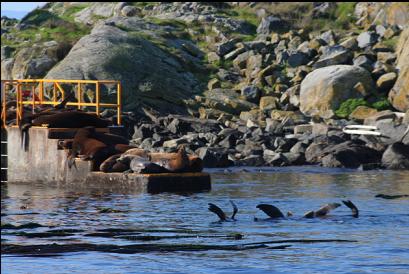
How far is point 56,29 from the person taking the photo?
197 ft

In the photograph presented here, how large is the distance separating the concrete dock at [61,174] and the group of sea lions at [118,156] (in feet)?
0.76

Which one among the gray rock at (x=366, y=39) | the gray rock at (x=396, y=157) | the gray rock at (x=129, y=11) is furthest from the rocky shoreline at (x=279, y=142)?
the gray rock at (x=129, y=11)

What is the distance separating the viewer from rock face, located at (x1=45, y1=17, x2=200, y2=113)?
4625cm

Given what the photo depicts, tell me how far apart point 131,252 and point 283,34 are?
133 ft

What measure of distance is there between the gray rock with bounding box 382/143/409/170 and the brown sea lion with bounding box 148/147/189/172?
31.7 feet

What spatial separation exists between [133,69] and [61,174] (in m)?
19.2

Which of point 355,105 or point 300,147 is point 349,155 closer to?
point 300,147

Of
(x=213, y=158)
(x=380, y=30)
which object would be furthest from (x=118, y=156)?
(x=380, y=30)

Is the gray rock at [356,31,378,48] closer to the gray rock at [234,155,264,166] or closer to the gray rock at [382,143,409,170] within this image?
the gray rock at [234,155,264,166]

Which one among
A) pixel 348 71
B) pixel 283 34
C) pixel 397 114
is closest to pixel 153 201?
pixel 397 114

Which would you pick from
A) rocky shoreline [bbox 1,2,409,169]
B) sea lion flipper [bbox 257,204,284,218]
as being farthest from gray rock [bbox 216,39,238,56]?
sea lion flipper [bbox 257,204,284,218]

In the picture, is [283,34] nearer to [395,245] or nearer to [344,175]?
[344,175]

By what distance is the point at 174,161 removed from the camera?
27031mm

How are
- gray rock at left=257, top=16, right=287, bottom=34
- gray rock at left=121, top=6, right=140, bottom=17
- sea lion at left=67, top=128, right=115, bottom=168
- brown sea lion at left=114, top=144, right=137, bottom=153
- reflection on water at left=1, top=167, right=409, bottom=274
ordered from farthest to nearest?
1. gray rock at left=121, top=6, right=140, bottom=17
2. gray rock at left=257, top=16, right=287, bottom=34
3. brown sea lion at left=114, top=144, right=137, bottom=153
4. sea lion at left=67, top=128, right=115, bottom=168
5. reflection on water at left=1, top=167, right=409, bottom=274
